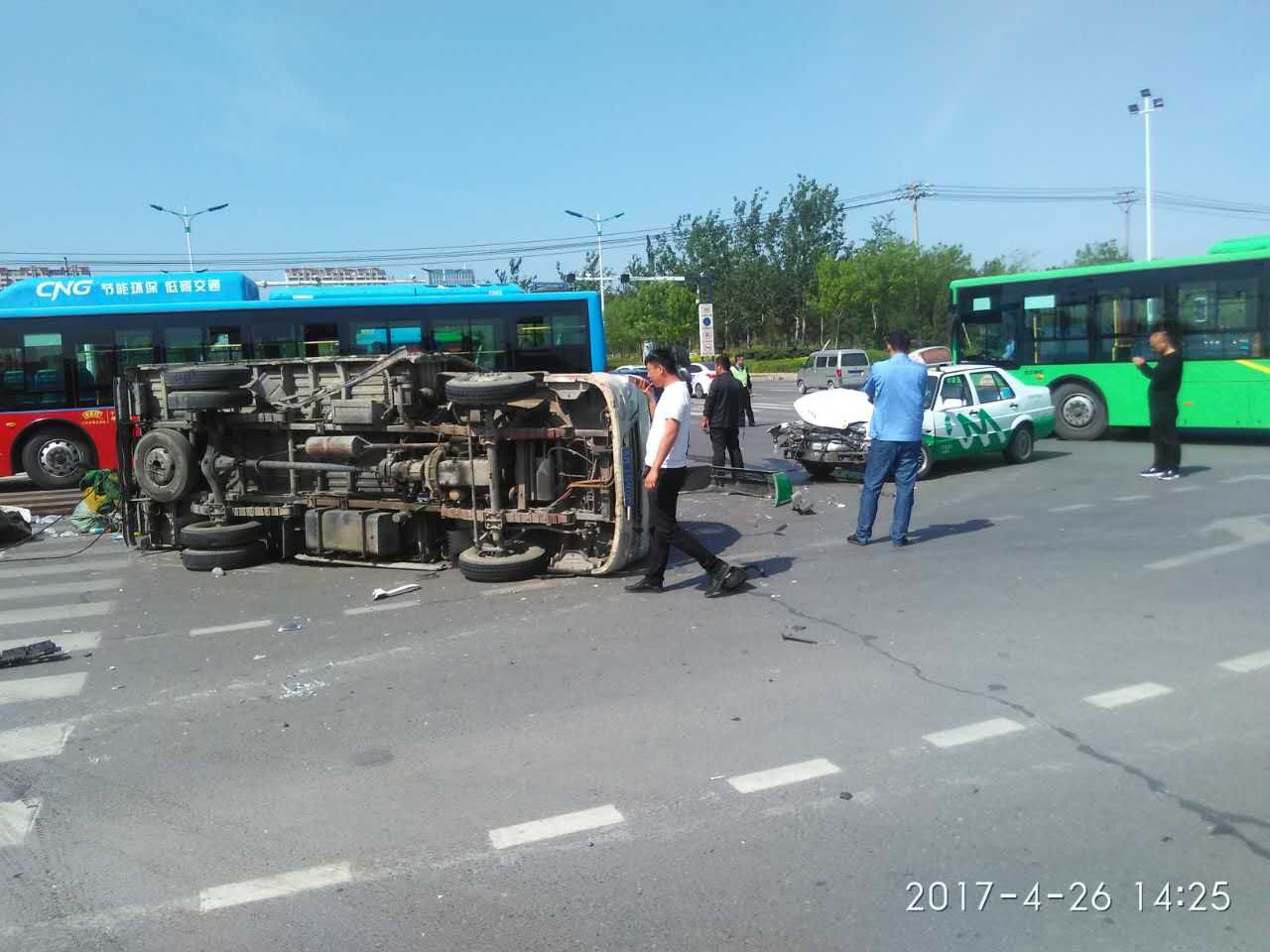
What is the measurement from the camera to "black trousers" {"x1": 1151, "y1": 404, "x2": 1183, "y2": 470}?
13.0 m

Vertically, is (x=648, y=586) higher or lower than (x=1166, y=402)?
lower

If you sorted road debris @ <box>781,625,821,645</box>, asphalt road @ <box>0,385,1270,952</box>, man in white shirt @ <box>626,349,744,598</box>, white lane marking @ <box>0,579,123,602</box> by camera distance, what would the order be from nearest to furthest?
asphalt road @ <box>0,385,1270,952</box>
road debris @ <box>781,625,821,645</box>
man in white shirt @ <box>626,349,744,598</box>
white lane marking @ <box>0,579,123,602</box>

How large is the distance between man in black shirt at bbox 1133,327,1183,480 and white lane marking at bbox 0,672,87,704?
12532 millimetres

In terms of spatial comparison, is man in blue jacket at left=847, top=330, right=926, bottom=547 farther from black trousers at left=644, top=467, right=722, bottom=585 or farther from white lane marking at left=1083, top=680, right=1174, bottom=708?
white lane marking at left=1083, top=680, right=1174, bottom=708

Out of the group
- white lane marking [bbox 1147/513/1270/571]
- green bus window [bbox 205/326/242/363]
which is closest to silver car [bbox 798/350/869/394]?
green bus window [bbox 205/326/242/363]

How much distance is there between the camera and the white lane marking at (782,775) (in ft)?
14.2

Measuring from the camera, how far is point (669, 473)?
7.70 metres

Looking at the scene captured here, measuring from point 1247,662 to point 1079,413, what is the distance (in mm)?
13562

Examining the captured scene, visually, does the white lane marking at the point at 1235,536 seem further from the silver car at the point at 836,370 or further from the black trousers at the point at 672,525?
the silver car at the point at 836,370

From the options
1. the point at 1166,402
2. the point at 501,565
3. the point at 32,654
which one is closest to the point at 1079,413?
the point at 1166,402

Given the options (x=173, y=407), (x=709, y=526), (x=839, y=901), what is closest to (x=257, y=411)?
(x=173, y=407)

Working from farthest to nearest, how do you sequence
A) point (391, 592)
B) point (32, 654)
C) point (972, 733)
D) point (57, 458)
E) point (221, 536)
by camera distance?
point (57, 458), point (221, 536), point (391, 592), point (32, 654), point (972, 733)

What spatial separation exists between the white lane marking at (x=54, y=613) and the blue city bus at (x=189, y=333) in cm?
890

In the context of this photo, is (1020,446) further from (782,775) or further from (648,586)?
(782,775)
